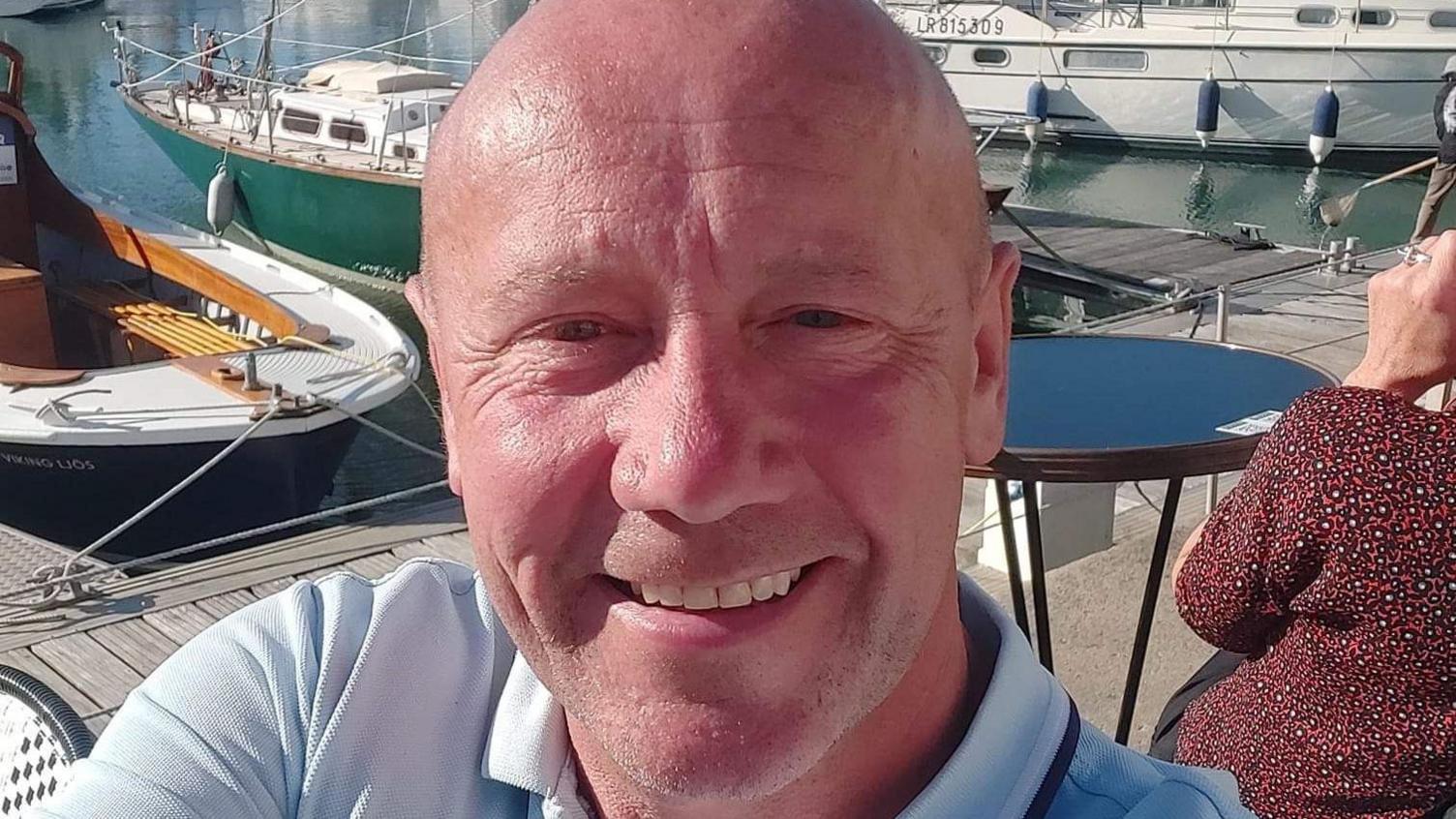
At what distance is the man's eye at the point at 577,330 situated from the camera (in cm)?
123

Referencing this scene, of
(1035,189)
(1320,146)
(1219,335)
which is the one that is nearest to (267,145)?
(1219,335)

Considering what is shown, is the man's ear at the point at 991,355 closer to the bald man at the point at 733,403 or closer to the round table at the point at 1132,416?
the bald man at the point at 733,403

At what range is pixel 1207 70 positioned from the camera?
2286 centimetres

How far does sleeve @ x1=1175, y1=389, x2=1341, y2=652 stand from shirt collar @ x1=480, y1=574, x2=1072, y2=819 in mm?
633

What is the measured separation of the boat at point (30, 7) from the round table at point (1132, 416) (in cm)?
5876

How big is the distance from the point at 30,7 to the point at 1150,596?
197 ft

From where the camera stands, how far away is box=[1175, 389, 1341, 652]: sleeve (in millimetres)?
1961

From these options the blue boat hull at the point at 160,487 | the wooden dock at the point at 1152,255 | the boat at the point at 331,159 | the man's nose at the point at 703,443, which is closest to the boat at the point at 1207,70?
the wooden dock at the point at 1152,255

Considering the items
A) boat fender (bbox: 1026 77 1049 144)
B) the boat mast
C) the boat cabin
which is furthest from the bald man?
boat fender (bbox: 1026 77 1049 144)

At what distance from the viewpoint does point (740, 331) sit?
119 centimetres

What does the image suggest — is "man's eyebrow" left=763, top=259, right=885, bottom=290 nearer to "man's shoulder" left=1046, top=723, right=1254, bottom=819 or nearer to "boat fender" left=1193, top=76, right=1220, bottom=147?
"man's shoulder" left=1046, top=723, right=1254, bottom=819

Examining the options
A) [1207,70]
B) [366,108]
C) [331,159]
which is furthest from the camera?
[1207,70]

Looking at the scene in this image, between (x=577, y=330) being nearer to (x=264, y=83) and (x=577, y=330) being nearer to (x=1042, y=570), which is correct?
(x=1042, y=570)

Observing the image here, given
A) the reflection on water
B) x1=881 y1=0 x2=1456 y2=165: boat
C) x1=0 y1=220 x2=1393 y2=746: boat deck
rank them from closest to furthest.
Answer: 1. x1=0 y1=220 x2=1393 y2=746: boat deck
2. the reflection on water
3. x1=881 y1=0 x2=1456 y2=165: boat
